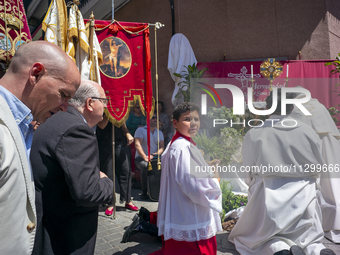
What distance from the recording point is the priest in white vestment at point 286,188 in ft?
8.82

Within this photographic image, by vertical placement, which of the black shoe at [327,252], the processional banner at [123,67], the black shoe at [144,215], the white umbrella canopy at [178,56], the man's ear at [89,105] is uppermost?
the white umbrella canopy at [178,56]

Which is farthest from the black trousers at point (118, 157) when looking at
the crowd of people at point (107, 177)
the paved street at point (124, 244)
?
the paved street at point (124, 244)

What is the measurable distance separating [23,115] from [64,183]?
2.03 feet

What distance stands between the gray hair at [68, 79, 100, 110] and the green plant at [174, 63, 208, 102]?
13.1 ft

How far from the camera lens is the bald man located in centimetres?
91

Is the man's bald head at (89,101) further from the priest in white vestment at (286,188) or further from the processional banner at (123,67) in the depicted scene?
the processional banner at (123,67)

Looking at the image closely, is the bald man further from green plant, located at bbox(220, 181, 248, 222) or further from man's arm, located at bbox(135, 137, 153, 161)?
man's arm, located at bbox(135, 137, 153, 161)

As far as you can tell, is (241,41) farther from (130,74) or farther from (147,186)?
(147,186)

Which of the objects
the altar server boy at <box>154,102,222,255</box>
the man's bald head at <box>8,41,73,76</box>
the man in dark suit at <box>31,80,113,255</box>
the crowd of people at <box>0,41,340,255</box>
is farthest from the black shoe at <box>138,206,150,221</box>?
the man's bald head at <box>8,41,73,76</box>

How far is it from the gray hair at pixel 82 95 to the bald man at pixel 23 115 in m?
0.51

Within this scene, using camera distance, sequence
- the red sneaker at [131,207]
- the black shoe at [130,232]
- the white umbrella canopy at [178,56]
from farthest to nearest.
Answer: the white umbrella canopy at [178,56]
the red sneaker at [131,207]
the black shoe at [130,232]

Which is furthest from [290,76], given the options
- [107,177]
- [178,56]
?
[107,177]

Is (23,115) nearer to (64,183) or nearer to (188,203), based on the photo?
(64,183)

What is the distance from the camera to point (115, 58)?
425 centimetres
